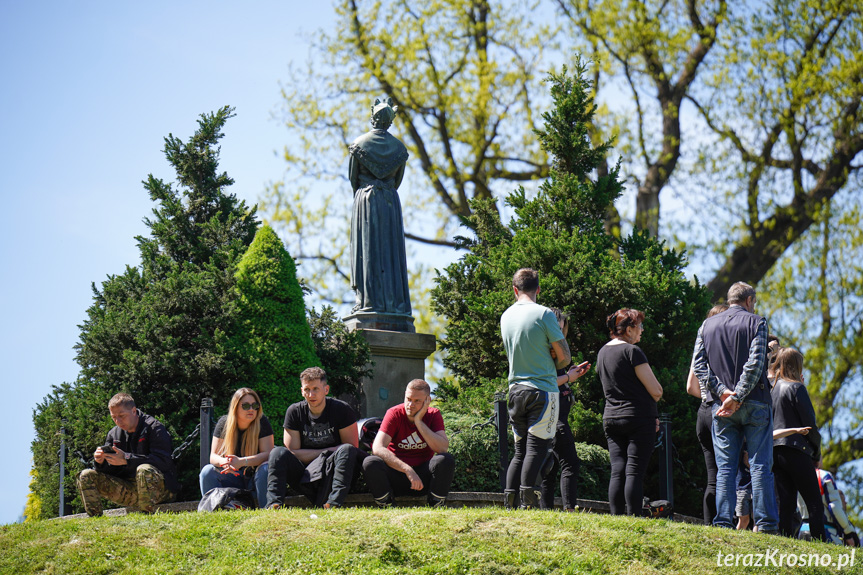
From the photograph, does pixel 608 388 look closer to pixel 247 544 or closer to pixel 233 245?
pixel 247 544

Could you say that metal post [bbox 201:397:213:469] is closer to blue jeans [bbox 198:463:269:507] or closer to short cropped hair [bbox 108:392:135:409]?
blue jeans [bbox 198:463:269:507]

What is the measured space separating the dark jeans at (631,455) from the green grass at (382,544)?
0.45m

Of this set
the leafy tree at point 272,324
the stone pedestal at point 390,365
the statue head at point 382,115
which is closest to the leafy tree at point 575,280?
the stone pedestal at point 390,365

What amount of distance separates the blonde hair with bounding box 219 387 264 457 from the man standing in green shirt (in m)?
2.16

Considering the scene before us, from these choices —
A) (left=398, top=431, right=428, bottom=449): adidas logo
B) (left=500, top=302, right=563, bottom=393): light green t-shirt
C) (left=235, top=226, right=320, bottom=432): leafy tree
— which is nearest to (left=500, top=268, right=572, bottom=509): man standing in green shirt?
(left=500, top=302, right=563, bottom=393): light green t-shirt

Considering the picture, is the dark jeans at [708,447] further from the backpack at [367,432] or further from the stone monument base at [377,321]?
the stone monument base at [377,321]

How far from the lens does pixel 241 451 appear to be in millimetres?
7648

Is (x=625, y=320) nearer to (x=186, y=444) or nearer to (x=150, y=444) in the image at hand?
(x=150, y=444)

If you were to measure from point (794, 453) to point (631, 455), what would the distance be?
1.36 meters

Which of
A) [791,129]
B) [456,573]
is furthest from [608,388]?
[791,129]

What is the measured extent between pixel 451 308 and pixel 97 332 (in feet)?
14.7

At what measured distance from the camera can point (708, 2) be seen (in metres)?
19.1

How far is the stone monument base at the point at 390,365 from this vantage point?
10.7 meters

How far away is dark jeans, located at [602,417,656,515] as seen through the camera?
22.7ft
